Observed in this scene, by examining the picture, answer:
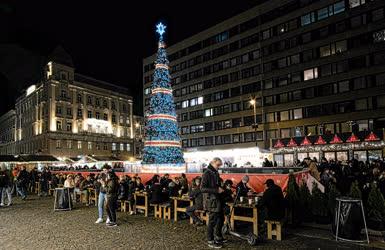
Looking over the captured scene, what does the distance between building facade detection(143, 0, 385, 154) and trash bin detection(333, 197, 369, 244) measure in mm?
31434

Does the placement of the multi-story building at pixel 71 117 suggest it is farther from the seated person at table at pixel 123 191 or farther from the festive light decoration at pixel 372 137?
the seated person at table at pixel 123 191

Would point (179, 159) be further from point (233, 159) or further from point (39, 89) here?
point (39, 89)

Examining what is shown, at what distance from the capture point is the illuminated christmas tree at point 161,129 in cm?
2711

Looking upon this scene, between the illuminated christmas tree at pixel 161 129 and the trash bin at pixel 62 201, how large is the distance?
10652 mm

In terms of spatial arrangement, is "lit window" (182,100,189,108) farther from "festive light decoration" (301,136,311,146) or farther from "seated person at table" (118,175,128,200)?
"seated person at table" (118,175,128,200)

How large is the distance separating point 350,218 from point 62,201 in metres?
12.9

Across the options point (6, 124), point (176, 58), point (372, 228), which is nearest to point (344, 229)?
point (372, 228)

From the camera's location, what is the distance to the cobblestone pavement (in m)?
9.19

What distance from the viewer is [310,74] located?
47719 millimetres

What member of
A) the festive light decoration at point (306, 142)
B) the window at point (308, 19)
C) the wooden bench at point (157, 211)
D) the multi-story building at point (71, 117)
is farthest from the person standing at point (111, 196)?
the multi-story building at point (71, 117)

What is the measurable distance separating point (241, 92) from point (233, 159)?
13.9 metres

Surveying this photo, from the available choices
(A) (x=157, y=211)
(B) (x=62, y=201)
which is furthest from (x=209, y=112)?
(A) (x=157, y=211)

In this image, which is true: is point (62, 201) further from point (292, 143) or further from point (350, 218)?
point (292, 143)

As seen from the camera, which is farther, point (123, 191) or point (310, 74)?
point (310, 74)
